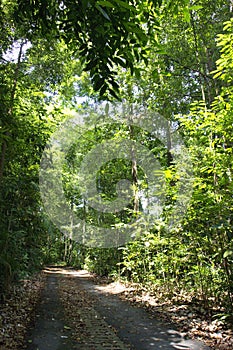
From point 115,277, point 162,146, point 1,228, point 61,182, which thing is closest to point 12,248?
point 1,228

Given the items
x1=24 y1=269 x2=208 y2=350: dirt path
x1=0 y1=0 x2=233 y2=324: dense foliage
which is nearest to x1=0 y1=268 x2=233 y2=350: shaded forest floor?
x1=24 y1=269 x2=208 y2=350: dirt path

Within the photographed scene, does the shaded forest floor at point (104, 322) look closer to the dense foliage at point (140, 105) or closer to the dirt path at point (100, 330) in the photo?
the dirt path at point (100, 330)

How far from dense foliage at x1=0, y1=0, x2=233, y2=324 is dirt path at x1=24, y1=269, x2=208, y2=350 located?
0.96 meters

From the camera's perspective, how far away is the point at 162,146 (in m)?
11.1

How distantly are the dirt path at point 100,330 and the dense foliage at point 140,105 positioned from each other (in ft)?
3.14

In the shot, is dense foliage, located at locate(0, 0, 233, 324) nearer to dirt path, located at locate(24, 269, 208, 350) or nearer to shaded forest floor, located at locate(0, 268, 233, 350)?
shaded forest floor, located at locate(0, 268, 233, 350)

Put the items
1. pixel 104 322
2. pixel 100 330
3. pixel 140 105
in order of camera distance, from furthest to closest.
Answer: pixel 140 105, pixel 104 322, pixel 100 330

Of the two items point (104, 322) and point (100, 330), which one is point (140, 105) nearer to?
point (104, 322)

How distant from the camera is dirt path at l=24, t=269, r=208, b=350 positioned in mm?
3955

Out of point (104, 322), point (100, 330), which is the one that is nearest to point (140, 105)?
point (104, 322)

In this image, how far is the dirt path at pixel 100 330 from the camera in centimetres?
396

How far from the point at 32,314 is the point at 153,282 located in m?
3.17

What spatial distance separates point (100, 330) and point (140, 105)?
26.6 ft

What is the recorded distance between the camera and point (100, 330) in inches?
186
